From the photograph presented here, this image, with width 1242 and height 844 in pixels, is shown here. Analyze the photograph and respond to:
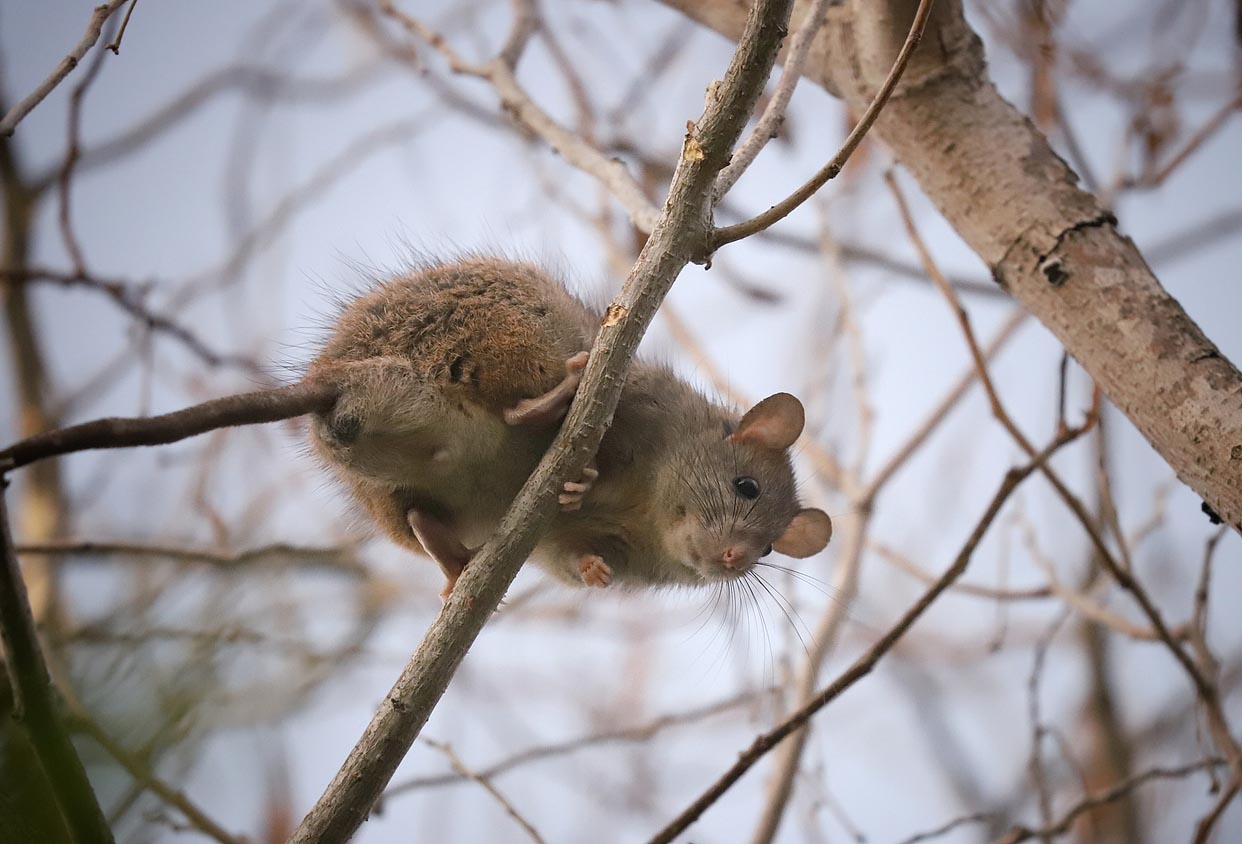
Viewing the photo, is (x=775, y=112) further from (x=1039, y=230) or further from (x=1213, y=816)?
(x=1213, y=816)

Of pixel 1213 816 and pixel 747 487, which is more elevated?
pixel 747 487

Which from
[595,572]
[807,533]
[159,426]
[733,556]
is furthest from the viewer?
[807,533]

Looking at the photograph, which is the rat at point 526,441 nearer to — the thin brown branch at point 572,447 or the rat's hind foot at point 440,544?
the rat's hind foot at point 440,544

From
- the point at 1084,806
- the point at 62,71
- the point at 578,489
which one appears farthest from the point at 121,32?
the point at 1084,806

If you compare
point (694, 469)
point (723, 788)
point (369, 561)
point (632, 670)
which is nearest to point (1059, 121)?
point (694, 469)

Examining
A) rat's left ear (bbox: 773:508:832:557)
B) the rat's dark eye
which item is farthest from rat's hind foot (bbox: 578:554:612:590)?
rat's left ear (bbox: 773:508:832:557)

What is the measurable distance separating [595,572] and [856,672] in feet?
3.03

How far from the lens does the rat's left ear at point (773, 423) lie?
12.3 feet

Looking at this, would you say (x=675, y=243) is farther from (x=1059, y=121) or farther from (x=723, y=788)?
(x=1059, y=121)

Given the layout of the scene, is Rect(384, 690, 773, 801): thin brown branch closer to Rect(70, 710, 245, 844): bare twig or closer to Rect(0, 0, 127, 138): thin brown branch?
Rect(70, 710, 245, 844): bare twig

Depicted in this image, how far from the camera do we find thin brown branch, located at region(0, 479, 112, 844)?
197 centimetres

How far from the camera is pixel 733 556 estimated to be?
3.68m

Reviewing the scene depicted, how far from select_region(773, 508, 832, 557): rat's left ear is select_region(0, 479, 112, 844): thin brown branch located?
2656mm

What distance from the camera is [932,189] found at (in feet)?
11.2
